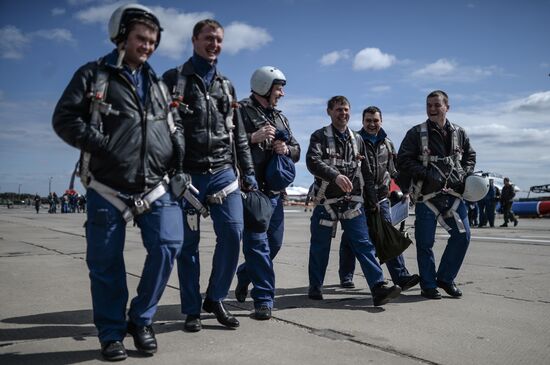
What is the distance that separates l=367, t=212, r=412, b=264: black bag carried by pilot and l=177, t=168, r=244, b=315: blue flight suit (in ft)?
5.51

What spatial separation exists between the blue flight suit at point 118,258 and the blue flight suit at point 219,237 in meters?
0.46

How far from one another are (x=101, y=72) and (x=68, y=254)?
581 centimetres

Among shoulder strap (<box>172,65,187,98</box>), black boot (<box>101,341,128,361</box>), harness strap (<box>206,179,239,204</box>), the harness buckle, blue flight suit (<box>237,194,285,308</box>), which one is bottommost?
black boot (<box>101,341,128,361</box>)

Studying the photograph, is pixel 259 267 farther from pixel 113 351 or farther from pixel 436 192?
pixel 436 192

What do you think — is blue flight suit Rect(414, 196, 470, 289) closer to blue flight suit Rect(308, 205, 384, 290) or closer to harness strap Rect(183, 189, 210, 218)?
blue flight suit Rect(308, 205, 384, 290)

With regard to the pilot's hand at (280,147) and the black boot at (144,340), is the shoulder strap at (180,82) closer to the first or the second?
the pilot's hand at (280,147)

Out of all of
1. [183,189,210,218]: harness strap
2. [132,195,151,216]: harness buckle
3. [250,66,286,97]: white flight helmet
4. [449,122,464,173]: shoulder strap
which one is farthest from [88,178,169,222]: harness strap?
[449,122,464,173]: shoulder strap

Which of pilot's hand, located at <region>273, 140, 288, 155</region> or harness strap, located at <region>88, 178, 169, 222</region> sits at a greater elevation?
pilot's hand, located at <region>273, 140, 288, 155</region>

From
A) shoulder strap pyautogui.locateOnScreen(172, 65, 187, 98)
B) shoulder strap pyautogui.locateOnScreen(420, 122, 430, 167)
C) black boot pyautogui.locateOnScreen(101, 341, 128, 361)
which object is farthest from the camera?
shoulder strap pyautogui.locateOnScreen(420, 122, 430, 167)

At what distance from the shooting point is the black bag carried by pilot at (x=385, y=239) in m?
4.56

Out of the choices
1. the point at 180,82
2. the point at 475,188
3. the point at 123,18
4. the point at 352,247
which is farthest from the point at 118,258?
the point at 475,188

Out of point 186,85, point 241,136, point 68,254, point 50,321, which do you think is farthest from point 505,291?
point 68,254

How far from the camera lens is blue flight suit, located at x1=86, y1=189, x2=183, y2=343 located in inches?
110

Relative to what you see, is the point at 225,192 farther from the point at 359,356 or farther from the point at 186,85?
the point at 359,356
